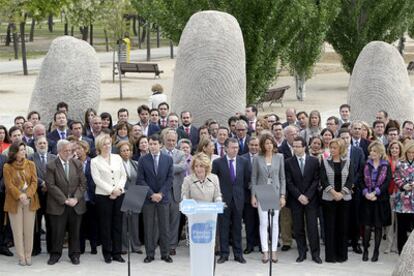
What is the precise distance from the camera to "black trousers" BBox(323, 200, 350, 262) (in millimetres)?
11906

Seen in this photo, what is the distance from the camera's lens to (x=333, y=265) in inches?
463

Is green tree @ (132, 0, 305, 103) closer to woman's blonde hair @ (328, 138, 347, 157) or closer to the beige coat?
woman's blonde hair @ (328, 138, 347, 157)

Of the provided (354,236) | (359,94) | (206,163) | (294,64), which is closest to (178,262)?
(206,163)

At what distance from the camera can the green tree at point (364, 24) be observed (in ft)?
111

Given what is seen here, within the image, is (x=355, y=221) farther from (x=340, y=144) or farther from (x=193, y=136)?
(x=193, y=136)

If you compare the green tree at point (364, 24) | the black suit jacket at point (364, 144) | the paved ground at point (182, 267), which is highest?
the green tree at point (364, 24)

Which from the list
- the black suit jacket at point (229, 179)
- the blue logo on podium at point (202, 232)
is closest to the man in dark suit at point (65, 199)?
the black suit jacket at point (229, 179)

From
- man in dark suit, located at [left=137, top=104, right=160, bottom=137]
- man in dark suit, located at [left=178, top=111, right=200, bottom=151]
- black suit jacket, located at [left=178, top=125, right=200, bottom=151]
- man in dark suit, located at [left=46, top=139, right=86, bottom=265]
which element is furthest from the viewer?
man in dark suit, located at [left=137, top=104, right=160, bottom=137]

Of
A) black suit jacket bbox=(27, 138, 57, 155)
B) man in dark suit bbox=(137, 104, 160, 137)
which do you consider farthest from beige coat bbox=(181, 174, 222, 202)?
man in dark suit bbox=(137, 104, 160, 137)

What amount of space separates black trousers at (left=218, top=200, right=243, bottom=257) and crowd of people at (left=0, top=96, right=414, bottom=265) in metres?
0.01

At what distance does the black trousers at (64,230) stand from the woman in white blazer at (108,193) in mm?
338

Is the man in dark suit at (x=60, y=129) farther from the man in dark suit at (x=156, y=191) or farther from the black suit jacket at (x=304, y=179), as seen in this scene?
the black suit jacket at (x=304, y=179)

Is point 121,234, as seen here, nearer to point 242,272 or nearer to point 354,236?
point 242,272

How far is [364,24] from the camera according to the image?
34.4 m
